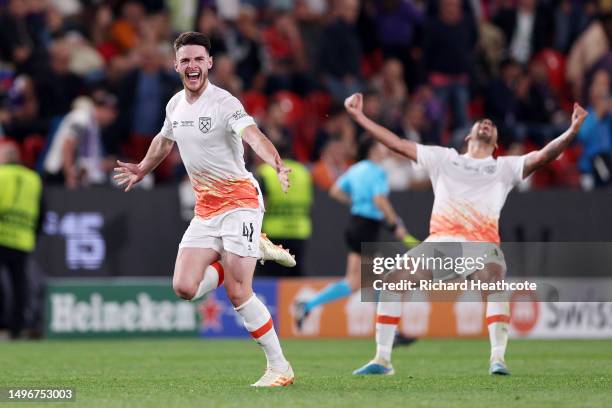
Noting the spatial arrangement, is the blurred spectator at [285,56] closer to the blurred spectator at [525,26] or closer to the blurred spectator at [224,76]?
the blurred spectator at [224,76]

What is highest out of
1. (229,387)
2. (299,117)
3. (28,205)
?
(299,117)

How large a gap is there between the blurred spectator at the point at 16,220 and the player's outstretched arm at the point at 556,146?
7.51 metres

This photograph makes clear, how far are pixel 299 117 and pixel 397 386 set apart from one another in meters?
10.4

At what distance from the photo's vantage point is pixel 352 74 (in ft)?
69.6

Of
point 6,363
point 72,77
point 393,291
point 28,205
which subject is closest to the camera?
point 393,291

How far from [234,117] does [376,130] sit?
5.84 ft

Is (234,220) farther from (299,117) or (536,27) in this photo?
(536,27)

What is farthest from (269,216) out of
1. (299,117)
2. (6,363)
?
(6,363)

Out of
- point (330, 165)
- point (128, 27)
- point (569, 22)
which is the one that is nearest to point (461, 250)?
point (330, 165)

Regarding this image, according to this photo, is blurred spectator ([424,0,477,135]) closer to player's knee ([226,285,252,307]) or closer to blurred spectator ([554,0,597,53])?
blurred spectator ([554,0,597,53])

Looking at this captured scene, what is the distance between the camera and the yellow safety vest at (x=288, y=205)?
17.6m

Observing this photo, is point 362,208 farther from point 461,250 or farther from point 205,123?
point 205,123

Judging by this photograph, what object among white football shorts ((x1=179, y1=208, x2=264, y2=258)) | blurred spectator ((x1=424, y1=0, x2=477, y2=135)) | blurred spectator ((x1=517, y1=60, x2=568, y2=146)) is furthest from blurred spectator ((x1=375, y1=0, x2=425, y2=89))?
white football shorts ((x1=179, y1=208, x2=264, y2=258))

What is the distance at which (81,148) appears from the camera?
18391mm
